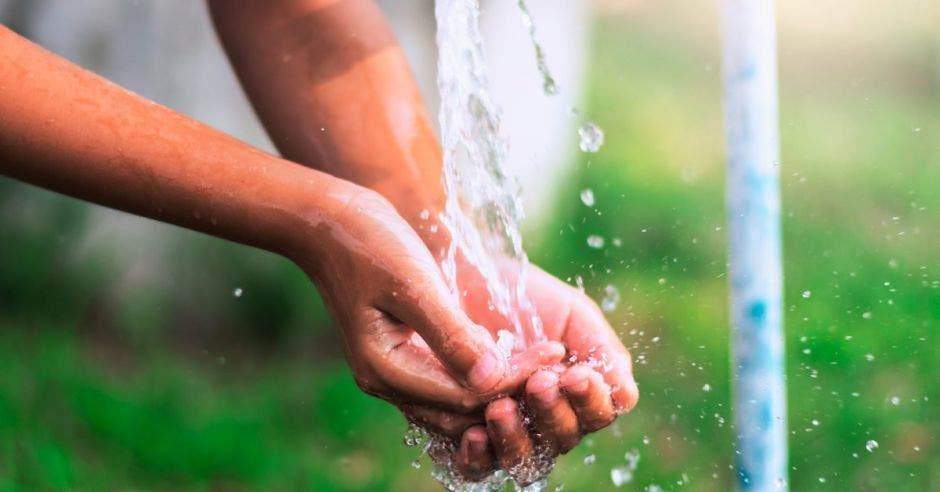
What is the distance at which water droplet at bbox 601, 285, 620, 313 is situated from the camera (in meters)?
1.48

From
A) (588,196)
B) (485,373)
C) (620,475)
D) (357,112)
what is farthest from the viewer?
(588,196)

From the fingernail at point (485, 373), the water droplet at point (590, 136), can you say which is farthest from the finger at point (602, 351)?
the water droplet at point (590, 136)

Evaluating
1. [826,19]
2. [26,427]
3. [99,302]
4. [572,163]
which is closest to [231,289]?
[99,302]

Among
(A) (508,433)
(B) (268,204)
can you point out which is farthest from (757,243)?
(B) (268,204)

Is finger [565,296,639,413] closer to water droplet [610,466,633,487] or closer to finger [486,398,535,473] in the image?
finger [486,398,535,473]

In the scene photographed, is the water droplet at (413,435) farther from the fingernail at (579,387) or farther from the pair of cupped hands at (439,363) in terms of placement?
the fingernail at (579,387)

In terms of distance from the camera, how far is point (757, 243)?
3.25ft

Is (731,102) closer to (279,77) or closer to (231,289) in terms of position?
(279,77)

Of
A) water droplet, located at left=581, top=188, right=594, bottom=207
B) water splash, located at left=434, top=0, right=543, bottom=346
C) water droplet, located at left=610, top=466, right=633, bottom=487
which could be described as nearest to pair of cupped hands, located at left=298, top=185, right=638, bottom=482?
water splash, located at left=434, top=0, right=543, bottom=346

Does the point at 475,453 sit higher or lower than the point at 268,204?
lower

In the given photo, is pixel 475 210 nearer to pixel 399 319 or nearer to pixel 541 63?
pixel 399 319

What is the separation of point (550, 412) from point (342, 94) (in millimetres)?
367

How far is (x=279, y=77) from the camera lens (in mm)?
1084

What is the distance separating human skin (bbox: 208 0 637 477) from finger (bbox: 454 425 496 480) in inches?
4.4
